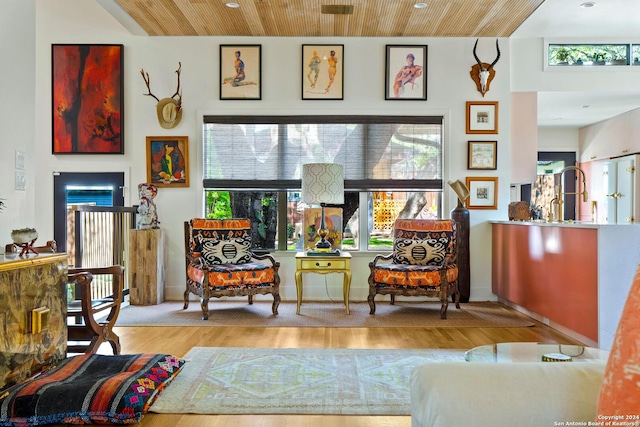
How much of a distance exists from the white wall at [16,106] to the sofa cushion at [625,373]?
3289 millimetres

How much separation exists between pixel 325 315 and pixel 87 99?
11.9 feet

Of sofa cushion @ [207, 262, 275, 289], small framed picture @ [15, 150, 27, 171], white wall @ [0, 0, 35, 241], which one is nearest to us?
white wall @ [0, 0, 35, 241]

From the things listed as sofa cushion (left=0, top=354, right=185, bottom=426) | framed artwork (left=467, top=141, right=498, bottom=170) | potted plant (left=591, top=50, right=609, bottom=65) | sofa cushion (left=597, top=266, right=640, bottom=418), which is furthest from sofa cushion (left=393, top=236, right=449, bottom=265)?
sofa cushion (left=597, top=266, right=640, bottom=418)

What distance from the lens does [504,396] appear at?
3.59 ft

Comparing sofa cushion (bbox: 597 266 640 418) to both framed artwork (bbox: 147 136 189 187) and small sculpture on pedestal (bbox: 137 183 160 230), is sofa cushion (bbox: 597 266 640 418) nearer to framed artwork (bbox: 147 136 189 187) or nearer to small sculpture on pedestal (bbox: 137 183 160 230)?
small sculpture on pedestal (bbox: 137 183 160 230)

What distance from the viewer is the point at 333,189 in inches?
197

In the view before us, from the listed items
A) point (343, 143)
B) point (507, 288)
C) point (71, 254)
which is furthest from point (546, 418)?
point (71, 254)

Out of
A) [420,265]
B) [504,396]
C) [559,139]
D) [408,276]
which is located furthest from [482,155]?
[504,396]

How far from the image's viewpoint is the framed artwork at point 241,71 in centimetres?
574

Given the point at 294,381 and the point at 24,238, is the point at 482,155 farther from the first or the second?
the point at 24,238

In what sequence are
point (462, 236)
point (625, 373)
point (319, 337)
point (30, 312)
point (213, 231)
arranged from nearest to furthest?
point (625, 373) < point (30, 312) < point (319, 337) < point (213, 231) < point (462, 236)

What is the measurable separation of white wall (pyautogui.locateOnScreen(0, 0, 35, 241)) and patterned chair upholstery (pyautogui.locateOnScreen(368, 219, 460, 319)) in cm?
299

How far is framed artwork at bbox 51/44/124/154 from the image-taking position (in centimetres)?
573

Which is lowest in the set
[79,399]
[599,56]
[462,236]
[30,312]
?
[79,399]
